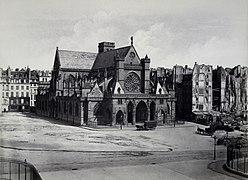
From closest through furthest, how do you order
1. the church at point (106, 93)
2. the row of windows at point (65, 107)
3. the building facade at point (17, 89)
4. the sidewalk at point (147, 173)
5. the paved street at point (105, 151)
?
the sidewalk at point (147, 173) < the paved street at point (105, 151) < the building facade at point (17, 89) < the church at point (106, 93) < the row of windows at point (65, 107)

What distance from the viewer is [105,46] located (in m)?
4.44

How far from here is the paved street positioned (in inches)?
163

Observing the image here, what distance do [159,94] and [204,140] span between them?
33.9 inches

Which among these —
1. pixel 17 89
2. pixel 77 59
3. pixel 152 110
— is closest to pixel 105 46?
pixel 77 59

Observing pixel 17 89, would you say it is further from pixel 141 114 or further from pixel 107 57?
pixel 141 114

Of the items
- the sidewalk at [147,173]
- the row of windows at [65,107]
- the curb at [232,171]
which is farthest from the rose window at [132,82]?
the curb at [232,171]

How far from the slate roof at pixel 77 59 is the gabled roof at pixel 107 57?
0.07 m

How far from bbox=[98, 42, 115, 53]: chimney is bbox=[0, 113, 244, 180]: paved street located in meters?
1.06

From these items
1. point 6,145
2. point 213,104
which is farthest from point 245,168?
point 6,145

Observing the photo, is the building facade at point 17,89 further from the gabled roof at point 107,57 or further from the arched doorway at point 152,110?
the arched doorway at point 152,110

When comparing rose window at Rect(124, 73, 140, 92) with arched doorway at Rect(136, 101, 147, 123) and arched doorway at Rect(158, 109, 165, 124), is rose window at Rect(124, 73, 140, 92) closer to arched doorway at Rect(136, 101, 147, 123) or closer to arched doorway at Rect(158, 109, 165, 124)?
arched doorway at Rect(136, 101, 147, 123)

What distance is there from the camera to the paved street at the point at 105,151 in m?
4.15

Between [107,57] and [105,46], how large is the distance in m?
0.32

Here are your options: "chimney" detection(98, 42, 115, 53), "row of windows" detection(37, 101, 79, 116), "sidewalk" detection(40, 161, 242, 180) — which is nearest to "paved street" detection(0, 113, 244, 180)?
"sidewalk" detection(40, 161, 242, 180)
